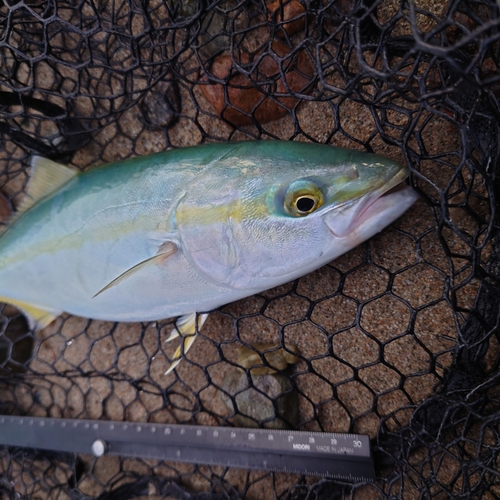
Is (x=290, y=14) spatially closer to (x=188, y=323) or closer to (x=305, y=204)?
(x=305, y=204)

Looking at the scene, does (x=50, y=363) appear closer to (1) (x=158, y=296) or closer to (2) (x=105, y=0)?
(1) (x=158, y=296)

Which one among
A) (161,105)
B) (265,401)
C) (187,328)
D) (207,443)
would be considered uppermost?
(161,105)

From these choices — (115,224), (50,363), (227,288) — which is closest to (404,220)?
(227,288)

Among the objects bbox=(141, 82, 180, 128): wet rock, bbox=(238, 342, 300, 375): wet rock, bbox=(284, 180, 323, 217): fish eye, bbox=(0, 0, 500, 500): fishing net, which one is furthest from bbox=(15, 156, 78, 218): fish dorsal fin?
bbox=(238, 342, 300, 375): wet rock

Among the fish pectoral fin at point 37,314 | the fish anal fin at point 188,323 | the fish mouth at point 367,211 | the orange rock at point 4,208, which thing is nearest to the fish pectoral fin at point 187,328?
the fish anal fin at point 188,323

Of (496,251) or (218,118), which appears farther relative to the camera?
(218,118)

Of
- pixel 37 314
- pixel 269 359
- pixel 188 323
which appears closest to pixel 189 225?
pixel 188 323

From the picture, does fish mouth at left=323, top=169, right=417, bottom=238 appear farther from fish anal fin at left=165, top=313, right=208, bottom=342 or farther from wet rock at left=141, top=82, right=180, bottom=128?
wet rock at left=141, top=82, right=180, bottom=128
